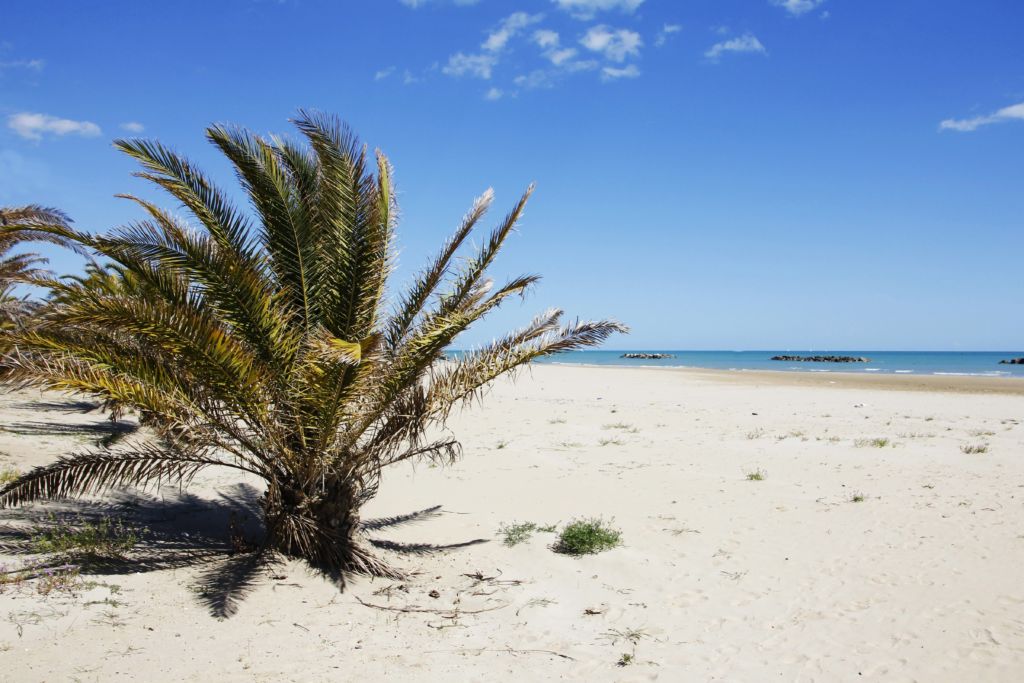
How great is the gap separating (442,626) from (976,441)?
13.6 m

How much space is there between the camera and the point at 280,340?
18.4 ft

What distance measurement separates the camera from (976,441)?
13.9 m

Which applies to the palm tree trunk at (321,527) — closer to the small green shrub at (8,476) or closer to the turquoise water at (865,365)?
the small green shrub at (8,476)

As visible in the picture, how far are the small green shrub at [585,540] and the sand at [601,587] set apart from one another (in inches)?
10.4

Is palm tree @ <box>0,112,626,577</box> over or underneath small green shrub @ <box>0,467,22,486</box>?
over

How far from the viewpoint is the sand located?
4.59 meters

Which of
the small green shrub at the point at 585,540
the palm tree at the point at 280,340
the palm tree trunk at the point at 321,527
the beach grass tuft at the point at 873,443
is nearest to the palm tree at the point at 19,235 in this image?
the palm tree at the point at 280,340

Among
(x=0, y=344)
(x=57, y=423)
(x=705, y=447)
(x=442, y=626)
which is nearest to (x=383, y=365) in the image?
(x=442, y=626)

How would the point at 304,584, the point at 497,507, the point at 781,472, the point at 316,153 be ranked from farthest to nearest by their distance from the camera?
the point at 781,472
the point at 497,507
the point at 316,153
the point at 304,584

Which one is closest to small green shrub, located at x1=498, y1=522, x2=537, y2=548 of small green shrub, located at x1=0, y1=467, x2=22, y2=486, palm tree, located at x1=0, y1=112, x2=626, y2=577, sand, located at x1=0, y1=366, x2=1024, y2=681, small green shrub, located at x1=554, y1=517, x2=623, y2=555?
sand, located at x1=0, y1=366, x2=1024, y2=681

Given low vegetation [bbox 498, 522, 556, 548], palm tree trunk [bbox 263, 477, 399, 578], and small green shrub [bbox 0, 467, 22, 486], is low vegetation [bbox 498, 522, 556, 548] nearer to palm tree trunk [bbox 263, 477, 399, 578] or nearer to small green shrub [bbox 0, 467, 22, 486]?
palm tree trunk [bbox 263, 477, 399, 578]

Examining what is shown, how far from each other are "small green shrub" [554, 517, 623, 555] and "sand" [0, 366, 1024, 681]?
10.4 inches

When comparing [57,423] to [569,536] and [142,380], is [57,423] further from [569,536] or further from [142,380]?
[569,536]

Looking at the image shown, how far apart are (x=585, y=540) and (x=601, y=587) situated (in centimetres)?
84
